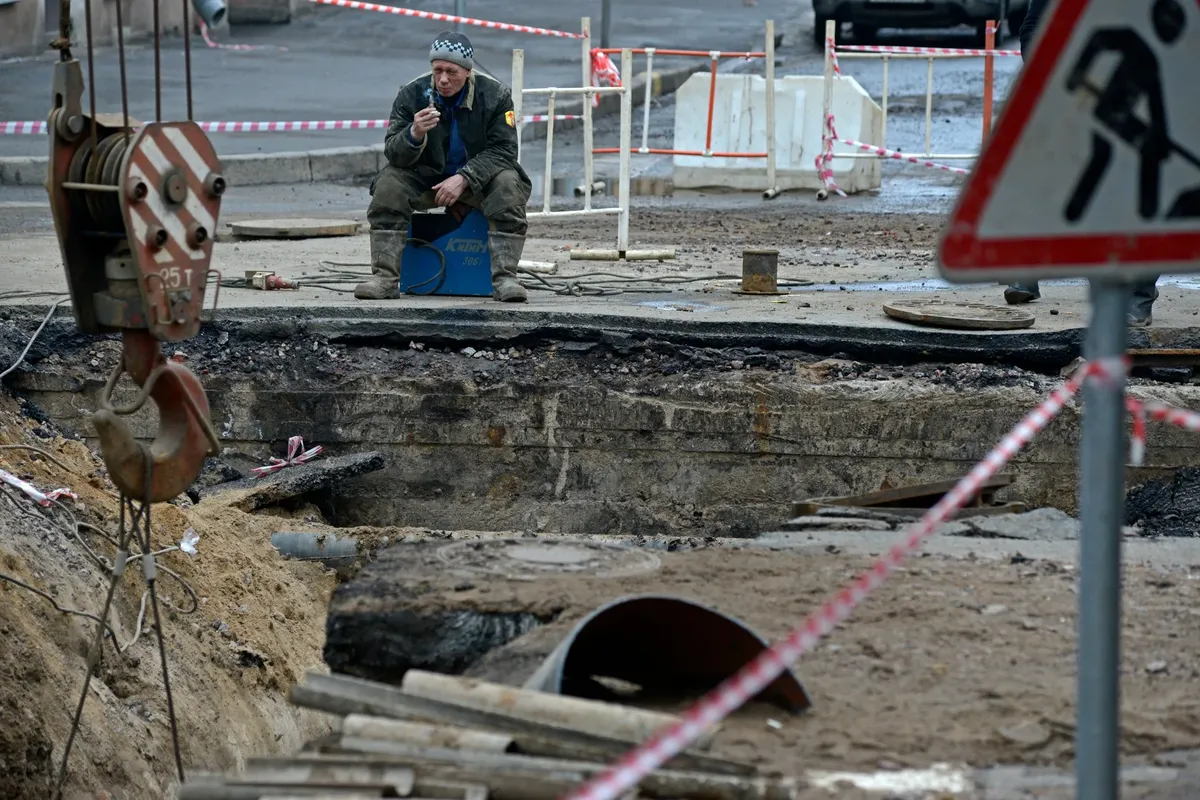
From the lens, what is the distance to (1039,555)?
457 cm

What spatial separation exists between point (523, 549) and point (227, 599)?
2.14 metres

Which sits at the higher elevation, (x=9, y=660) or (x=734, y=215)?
(x=734, y=215)

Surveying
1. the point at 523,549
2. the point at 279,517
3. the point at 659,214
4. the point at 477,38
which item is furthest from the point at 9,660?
the point at 477,38

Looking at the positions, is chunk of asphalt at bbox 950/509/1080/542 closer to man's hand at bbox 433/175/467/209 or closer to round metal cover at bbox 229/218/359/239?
man's hand at bbox 433/175/467/209

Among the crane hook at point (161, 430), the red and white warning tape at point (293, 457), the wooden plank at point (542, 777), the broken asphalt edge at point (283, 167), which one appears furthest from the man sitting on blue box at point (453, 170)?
the broken asphalt edge at point (283, 167)

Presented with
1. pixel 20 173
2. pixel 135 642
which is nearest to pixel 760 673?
pixel 135 642

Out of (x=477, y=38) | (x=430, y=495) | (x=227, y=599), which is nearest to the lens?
(x=227, y=599)

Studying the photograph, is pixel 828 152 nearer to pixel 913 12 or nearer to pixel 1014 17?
pixel 913 12

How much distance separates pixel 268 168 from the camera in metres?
14.2

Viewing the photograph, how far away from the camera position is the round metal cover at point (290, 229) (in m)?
10.9

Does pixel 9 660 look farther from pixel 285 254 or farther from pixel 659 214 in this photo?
pixel 659 214

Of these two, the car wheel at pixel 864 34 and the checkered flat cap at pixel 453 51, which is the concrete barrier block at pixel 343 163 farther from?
the car wheel at pixel 864 34

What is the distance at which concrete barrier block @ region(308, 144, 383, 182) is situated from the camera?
14.6m

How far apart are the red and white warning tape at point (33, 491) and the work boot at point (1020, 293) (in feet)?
16.6
